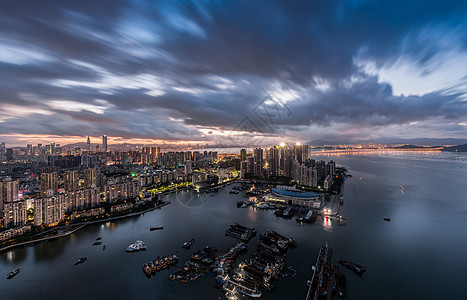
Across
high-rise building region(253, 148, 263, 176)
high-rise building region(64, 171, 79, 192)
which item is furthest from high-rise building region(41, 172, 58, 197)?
high-rise building region(253, 148, 263, 176)

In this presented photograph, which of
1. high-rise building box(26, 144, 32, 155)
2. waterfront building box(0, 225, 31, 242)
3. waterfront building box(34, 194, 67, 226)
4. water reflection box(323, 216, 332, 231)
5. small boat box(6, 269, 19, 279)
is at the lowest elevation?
small boat box(6, 269, 19, 279)

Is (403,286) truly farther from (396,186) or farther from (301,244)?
(396,186)

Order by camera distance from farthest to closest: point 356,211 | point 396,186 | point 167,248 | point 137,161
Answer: point 137,161, point 396,186, point 356,211, point 167,248

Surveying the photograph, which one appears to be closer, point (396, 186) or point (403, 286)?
point (403, 286)

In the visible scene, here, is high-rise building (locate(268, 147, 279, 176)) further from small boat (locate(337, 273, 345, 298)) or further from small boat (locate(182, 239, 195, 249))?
small boat (locate(337, 273, 345, 298))

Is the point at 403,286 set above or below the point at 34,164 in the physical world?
below

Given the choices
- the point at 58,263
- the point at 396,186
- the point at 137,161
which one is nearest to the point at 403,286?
the point at 58,263

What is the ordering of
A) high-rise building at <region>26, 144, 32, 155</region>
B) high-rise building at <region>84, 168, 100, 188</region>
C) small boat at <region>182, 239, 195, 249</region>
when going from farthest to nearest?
1. high-rise building at <region>26, 144, 32, 155</region>
2. high-rise building at <region>84, 168, 100, 188</region>
3. small boat at <region>182, 239, 195, 249</region>
